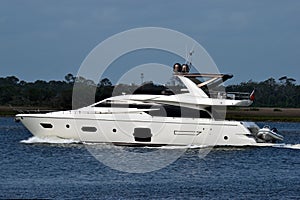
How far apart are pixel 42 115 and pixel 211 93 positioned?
12448mm

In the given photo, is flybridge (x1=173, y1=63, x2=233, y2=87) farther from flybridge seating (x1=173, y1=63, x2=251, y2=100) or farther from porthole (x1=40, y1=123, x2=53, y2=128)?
porthole (x1=40, y1=123, x2=53, y2=128)

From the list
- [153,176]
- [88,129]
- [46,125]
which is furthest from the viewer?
[46,125]

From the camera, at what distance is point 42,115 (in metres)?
60.2

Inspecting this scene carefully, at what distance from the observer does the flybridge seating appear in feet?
Result: 199

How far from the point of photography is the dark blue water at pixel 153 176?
38.9 m

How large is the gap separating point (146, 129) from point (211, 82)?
6.67 metres

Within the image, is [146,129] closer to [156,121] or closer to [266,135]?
[156,121]

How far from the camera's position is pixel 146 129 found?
58.9 m

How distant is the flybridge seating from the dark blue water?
157 inches

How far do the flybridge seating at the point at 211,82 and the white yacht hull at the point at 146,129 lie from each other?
272 cm

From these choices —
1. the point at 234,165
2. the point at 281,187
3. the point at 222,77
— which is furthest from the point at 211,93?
the point at 281,187

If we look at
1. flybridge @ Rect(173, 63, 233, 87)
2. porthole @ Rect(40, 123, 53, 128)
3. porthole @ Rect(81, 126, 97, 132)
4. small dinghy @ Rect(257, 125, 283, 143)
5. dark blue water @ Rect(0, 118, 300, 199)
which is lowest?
dark blue water @ Rect(0, 118, 300, 199)

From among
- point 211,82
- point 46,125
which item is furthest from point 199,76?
point 46,125

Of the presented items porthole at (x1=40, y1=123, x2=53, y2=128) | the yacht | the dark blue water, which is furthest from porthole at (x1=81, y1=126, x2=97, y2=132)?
porthole at (x1=40, y1=123, x2=53, y2=128)
